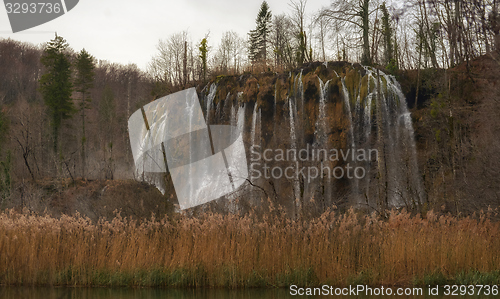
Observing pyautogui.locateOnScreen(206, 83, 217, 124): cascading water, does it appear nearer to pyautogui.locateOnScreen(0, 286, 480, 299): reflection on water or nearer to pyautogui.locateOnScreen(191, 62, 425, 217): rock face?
pyautogui.locateOnScreen(191, 62, 425, 217): rock face

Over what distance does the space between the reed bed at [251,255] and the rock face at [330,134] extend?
10491 mm

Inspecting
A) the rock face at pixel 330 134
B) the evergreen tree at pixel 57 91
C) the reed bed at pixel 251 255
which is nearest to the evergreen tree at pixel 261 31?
the evergreen tree at pixel 57 91

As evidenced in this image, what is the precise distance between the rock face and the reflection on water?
11.2 meters

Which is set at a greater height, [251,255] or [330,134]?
[330,134]

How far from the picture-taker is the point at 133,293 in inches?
272

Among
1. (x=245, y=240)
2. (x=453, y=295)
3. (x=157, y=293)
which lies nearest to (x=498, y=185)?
(x=453, y=295)

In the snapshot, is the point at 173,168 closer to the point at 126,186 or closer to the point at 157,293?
the point at 126,186

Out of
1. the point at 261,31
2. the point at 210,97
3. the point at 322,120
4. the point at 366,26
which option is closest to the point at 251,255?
the point at 322,120

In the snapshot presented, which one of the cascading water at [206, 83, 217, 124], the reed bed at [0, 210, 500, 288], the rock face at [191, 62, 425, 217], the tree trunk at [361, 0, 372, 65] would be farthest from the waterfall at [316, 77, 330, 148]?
the reed bed at [0, 210, 500, 288]

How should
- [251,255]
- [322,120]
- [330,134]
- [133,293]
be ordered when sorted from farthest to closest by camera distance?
[322,120], [330,134], [251,255], [133,293]

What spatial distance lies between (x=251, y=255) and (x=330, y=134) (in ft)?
44.5

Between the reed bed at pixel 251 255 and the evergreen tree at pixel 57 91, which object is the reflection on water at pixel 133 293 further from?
the evergreen tree at pixel 57 91

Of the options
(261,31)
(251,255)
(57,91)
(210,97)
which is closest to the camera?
(251,255)

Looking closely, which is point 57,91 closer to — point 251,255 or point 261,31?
point 261,31
